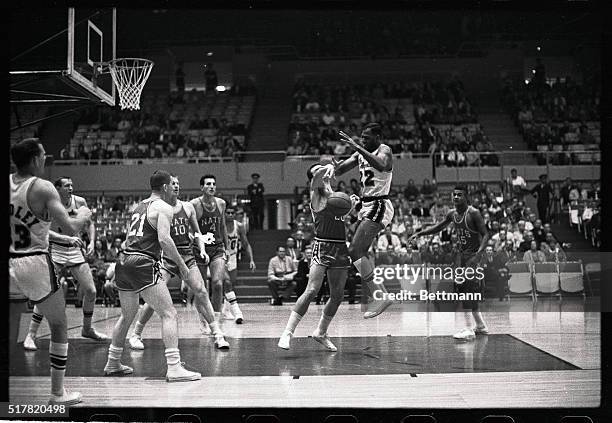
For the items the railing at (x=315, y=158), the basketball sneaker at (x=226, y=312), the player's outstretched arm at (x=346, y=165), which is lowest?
the basketball sneaker at (x=226, y=312)

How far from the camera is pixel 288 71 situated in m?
7.16

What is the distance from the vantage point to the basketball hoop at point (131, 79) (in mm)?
6145

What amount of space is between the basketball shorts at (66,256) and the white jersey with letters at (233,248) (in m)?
2.30

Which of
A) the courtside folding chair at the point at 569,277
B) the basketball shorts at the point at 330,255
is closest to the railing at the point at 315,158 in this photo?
the basketball shorts at the point at 330,255

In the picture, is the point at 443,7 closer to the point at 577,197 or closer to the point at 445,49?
the point at 445,49

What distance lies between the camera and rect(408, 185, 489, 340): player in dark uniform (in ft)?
27.1

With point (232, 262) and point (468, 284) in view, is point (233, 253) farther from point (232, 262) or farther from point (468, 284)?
point (468, 284)

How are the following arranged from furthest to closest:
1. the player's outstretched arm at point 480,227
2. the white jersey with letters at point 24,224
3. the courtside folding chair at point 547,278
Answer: the courtside folding chair at point 547,278
the player's outstretched arm at point 480,227
the white jersey with letters at point 24,224

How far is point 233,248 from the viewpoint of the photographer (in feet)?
33.5

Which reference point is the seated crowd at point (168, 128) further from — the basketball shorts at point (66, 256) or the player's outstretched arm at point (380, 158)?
the basketball shorts at point (66, 256)

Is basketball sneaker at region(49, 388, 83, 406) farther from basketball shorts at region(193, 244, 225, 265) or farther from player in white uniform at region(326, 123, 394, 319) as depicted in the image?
basketball shorts at region(193, 244, 225, 265)

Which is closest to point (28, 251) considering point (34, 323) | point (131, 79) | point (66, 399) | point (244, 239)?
point (66, 399)

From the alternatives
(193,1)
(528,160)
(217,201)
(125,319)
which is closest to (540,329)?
(528,160)

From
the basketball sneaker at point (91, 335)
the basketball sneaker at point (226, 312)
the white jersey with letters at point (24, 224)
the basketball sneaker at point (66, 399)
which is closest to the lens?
the basketball sneaker at point (66, 399)
